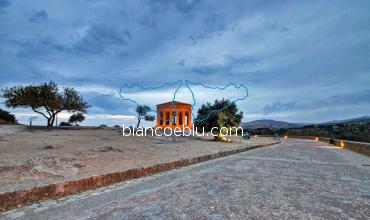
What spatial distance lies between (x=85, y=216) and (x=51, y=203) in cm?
135

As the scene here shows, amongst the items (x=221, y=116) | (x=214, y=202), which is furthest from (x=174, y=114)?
(x=214, y=202)

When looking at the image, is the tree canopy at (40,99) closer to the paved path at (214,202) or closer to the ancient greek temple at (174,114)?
the ancient greek temple at (174,114)

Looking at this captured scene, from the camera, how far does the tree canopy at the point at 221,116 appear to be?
103ft

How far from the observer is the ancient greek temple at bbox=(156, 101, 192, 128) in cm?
3225

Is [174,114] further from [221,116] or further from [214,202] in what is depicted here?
[214,202]

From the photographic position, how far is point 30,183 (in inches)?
211

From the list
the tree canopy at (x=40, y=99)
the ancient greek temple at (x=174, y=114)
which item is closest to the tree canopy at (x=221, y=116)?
the ancient greek temple at (x=174, y=114)

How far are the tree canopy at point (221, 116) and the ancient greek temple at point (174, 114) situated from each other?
1569 mm

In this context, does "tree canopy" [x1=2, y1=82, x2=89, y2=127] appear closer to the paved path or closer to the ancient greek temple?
the ancient greek temple

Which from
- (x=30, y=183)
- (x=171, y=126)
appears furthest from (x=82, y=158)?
(x=171, y=126)

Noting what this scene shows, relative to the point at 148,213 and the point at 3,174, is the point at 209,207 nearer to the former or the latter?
the point at 148,213

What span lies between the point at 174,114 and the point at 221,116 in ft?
16.3

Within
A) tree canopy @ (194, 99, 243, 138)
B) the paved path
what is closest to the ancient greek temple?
tree canopy @ (194, 99, 243, 138)

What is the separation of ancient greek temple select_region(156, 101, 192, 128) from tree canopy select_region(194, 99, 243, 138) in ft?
5.15
